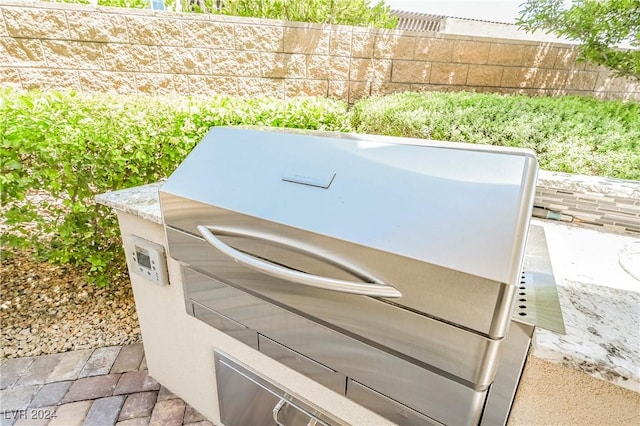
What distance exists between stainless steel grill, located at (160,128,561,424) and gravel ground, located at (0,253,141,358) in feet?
6.20

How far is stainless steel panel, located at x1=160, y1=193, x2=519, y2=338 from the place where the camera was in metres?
0.69

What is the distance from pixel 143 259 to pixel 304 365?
965mm

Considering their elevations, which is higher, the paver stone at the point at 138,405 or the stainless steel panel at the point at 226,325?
the stainless steel panel at the point at 226,325

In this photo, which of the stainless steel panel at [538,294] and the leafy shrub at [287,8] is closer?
the stainless steel panel at [538,294]

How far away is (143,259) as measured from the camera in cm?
152

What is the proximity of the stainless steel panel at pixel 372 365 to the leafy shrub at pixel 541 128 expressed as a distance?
6.44 ft

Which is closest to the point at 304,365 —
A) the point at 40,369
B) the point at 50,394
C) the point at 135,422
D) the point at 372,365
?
the point at 372,365

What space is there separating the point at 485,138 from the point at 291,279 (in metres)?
2.14

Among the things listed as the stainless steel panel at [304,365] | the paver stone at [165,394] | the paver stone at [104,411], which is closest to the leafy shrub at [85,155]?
the paver stone at [104,411]

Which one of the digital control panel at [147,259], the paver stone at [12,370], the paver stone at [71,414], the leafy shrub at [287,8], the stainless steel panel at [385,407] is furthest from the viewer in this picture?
the leafy shrub at [287,8]

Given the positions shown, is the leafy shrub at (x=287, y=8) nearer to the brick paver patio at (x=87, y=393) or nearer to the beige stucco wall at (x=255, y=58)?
the beige stucco wall at (x=255, y=58)

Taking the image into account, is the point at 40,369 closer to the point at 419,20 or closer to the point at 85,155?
the point at 85,155

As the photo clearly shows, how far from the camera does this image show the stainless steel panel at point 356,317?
2.47 ft

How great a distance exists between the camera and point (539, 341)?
69cm
